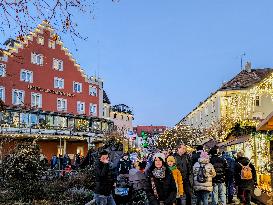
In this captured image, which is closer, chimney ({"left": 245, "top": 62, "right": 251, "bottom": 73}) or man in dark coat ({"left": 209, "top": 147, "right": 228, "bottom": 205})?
man in dark coat ({"left": 209, "top": 147, "right": 228, "bottom": 205})

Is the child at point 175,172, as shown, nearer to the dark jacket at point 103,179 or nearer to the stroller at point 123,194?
the dark jacket at point 103,179

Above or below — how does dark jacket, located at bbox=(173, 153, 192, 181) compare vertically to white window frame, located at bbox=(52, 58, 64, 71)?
below

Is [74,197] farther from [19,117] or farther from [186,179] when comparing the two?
Answer: [19,117]

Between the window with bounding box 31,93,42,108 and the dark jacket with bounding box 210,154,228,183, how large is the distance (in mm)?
44933

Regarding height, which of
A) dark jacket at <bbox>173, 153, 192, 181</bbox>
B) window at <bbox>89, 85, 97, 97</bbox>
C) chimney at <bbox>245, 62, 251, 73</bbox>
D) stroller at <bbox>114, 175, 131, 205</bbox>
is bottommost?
stroller at <bbox>114, 175, 131, 205</bbox>

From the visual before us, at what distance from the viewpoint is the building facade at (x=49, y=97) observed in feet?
177

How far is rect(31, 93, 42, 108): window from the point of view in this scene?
57.3 metres

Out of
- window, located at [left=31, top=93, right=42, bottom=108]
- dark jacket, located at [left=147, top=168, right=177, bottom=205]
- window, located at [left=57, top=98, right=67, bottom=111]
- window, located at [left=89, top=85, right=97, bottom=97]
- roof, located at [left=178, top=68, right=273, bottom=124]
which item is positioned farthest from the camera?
window, located at [left=89, top=85, right=97, bottom=97]

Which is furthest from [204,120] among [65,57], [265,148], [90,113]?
[265,148]

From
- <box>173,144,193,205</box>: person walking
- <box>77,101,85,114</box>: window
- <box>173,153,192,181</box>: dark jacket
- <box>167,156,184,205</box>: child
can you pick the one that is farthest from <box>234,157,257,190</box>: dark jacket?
<box>77,101,85,114</box>: window

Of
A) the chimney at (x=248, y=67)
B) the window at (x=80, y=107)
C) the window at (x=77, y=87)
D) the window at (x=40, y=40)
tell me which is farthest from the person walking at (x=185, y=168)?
the window at (x=77, y=87)

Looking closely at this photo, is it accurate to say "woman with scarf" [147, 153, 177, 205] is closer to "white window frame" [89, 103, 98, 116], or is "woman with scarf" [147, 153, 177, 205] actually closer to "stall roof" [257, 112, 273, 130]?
"stall roof" [257, 112, 273, 130]

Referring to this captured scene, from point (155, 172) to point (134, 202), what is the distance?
6132 millimetres

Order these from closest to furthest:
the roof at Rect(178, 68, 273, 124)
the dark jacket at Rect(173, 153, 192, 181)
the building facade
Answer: the dark jacket at Rect(173, 153, 192, 181)
the building facade
the roof at Rect(178, 68, 273, 124)
